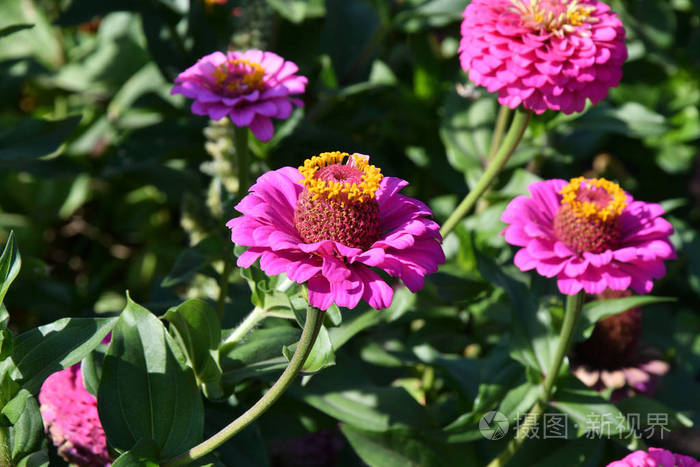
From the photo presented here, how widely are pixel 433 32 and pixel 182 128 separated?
2.61 feet

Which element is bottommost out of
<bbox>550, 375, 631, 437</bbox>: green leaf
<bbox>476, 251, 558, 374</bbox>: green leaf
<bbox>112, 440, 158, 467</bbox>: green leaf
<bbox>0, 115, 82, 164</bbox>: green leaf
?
<bbox>550, 375, 631, 437</bbox>: green leaf

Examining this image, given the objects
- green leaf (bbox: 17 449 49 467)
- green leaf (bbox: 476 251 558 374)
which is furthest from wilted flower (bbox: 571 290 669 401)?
green leaf (bbox: 17 449 49 467)

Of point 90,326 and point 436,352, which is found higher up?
point 90,326

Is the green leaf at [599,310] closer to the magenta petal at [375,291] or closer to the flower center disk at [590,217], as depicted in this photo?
the flower center disk at [590,217]

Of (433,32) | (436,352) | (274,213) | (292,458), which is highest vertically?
(274,213)

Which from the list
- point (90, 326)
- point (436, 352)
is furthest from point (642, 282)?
point (90, 326)

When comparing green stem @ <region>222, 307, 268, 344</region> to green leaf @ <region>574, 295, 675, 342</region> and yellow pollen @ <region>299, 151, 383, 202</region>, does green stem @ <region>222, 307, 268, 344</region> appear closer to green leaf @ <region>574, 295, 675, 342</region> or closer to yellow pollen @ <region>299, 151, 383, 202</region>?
yellow pollen @ <region>299, 151, 383, 202</region>

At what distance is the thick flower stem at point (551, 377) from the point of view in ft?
3.81

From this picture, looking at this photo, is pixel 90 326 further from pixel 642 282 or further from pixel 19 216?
pixel 19 216

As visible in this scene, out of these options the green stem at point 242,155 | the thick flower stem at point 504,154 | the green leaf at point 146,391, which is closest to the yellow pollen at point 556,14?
the thick flower stem at point 504,154

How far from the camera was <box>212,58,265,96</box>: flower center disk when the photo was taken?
4.17 ft

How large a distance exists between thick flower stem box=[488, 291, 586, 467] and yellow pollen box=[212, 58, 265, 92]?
60 cm

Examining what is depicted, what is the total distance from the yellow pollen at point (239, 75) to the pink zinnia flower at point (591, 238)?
0.46 meters

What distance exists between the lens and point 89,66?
2.16 meters
